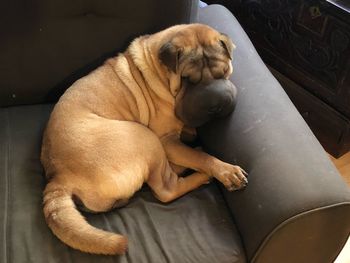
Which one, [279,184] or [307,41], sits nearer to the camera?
[279,184]

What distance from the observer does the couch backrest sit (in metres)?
1.60

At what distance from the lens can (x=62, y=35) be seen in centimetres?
165

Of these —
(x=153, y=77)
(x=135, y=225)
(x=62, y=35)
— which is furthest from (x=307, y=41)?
(x=135, y=225)

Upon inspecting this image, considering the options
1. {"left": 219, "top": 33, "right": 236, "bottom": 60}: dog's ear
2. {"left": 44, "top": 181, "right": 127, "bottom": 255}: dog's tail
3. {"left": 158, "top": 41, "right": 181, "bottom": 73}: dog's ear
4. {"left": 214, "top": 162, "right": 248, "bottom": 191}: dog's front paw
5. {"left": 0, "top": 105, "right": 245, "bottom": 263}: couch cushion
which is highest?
{"left": 219, "top": 33, "right": 236, "bottom": 60}: dog's ear

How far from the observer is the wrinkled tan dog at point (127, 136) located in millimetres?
A: 1301

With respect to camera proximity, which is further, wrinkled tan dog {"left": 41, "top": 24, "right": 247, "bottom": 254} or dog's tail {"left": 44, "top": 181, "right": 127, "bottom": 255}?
wrinkled tan dog {"left": 41, "top": 24, "right": 247, "bottom": 254}

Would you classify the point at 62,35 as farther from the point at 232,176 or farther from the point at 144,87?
the point at 232,176

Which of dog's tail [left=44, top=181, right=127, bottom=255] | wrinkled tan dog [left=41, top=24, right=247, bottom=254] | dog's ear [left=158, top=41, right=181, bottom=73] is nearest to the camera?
dog's tail [left=44, top=181, right=127, bottom=255]

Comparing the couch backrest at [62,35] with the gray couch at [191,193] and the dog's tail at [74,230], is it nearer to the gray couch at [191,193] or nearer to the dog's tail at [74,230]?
the gray couch at [191,193]

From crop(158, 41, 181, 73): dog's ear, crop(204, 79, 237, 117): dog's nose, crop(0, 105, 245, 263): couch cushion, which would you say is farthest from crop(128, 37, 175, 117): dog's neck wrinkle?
crop(0, 105, 245, 263): couch cushion

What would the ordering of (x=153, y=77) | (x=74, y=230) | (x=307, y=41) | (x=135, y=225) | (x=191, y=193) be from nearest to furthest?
(x=74, y=230) < (x=135, y=225) < (x=191, y=193) < (x=153, y=77) < (x=307, y=41)

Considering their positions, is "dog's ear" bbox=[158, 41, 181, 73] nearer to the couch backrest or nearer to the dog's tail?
the couch backrest

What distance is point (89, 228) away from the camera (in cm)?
122

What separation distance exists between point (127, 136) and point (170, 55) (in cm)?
29
